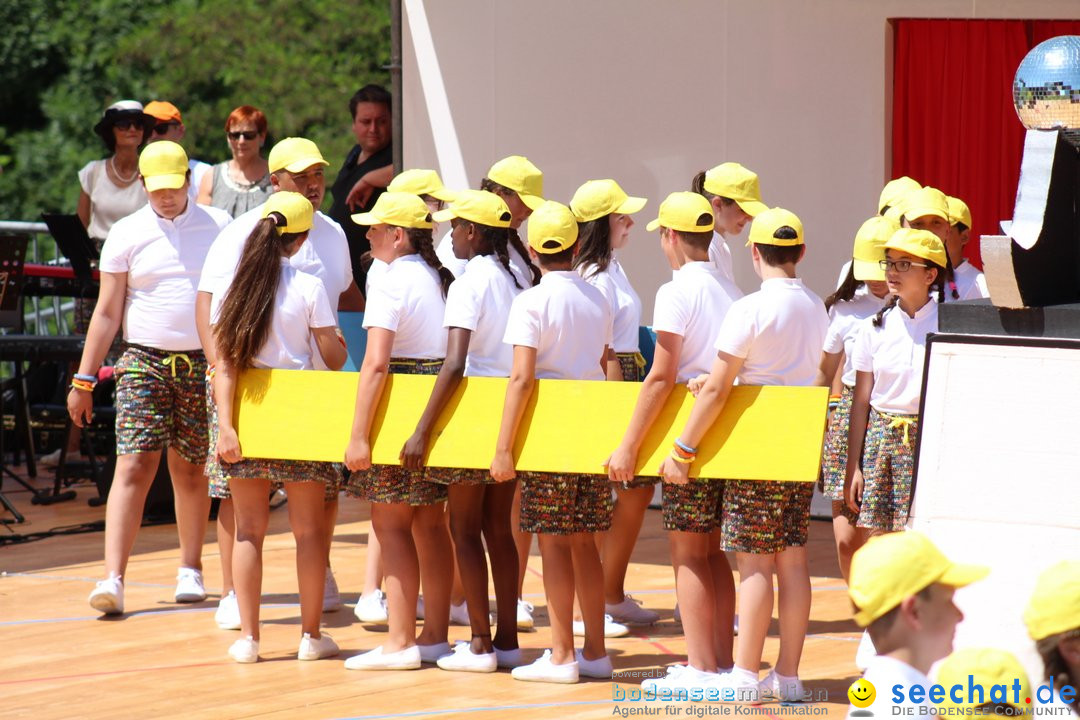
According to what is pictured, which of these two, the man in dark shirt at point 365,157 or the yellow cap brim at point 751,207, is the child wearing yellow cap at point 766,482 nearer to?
the yellow cap brim at point 751,207

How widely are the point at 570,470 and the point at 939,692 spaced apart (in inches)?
97.5

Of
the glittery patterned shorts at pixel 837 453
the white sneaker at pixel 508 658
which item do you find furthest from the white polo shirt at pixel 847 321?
the white sneaker at pixel 508 658

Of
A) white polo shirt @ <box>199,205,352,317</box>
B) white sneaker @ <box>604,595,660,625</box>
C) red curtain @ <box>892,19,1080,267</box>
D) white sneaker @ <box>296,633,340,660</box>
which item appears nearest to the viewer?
white sneaker @ <box>296,633,340,660</box>

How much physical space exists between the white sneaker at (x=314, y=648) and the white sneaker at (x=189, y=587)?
1.16 meters

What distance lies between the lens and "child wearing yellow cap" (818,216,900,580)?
6.02 metres

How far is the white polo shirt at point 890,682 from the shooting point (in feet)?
10.2

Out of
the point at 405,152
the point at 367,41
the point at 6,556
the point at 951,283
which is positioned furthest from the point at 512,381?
the point at 367,41

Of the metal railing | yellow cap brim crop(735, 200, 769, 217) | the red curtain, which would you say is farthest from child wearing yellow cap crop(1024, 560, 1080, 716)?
the metal railing

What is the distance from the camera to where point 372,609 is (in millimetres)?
6613

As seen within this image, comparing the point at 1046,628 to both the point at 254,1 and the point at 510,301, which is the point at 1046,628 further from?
the point at 254,1

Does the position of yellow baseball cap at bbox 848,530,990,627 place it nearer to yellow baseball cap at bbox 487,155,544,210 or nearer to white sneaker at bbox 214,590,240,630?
yellow baseball cap at bbox 487,155,544,210

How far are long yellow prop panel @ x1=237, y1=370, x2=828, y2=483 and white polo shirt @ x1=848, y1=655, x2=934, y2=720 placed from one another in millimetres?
2004

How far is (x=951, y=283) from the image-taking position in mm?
6102

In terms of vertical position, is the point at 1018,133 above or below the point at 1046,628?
above
